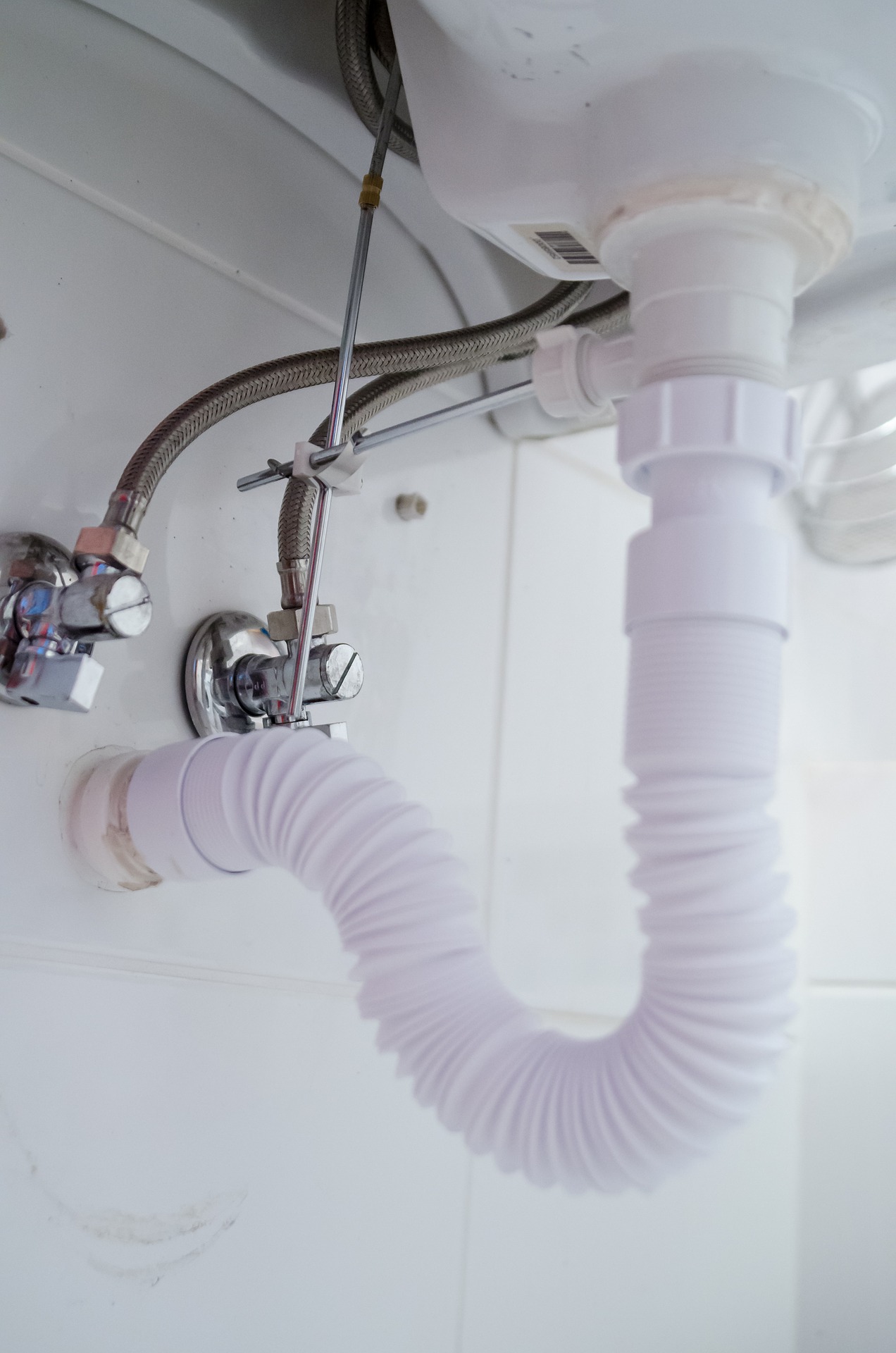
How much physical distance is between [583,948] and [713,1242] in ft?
1.19

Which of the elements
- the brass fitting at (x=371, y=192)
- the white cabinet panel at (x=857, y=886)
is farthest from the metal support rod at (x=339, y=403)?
the white cabinet panel at (x=857, y=886)

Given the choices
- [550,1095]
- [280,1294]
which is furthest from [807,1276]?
[550,1095]

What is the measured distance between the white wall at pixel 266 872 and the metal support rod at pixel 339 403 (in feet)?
0.34

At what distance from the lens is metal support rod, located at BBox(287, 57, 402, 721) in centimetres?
53

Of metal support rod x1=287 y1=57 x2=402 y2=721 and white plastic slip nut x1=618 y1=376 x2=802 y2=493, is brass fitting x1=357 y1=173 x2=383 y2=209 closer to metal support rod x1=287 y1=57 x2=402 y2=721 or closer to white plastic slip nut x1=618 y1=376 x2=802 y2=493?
metal support rod x1=287 y1=57 x2=402 y2=721

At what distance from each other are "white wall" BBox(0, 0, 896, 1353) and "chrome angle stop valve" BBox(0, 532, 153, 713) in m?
0.02

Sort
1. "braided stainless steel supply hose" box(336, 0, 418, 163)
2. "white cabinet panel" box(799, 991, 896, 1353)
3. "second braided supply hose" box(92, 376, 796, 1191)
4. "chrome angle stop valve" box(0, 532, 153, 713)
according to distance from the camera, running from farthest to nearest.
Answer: "white cabinet panel" box(799, 991, 896, 1353), "braided stainless steel supply hose" box(336, 0, 418, 163), "chrome angle stop valve" box(0, 532, 153, 713), "second braided supply hose" box(92, 376, 796, 1191)

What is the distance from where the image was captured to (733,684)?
0.39 meters

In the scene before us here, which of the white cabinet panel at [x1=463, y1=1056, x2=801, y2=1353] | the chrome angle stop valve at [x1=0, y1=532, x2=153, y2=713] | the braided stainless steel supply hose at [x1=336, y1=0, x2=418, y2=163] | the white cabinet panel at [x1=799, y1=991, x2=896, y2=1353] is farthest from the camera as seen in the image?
the white cabinet panel at [x1=799, y1=991, x2=896, y2=1353]

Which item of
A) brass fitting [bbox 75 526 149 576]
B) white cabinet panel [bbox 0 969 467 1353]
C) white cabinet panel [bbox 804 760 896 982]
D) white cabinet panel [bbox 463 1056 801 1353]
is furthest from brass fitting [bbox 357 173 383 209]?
white cabinet panel [bbox 804 760 896 982]

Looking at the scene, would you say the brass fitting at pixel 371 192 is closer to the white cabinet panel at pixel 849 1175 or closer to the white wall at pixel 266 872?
the white wall at pixel 266 872

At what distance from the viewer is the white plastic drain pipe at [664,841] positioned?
1.24 ft

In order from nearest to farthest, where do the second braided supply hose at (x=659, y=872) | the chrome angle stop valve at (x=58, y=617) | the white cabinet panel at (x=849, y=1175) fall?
1. the second braided supply hose at (x=659, y=872)
2. the chrome angle stop valve at (x=58, y=617)
3. the white cabinet panel at (x=849, y=1175)

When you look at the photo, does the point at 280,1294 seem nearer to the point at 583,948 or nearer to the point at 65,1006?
the point at 65,1006
